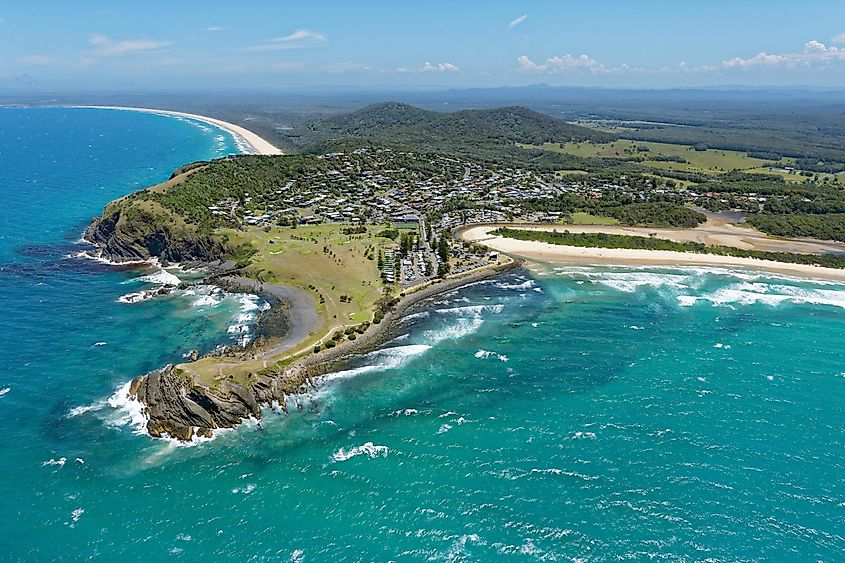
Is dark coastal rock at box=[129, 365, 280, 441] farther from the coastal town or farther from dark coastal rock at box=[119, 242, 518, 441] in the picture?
the coastal town

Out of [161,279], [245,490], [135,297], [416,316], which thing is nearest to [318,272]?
[416,316]

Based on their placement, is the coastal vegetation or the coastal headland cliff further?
the coastal vegetation

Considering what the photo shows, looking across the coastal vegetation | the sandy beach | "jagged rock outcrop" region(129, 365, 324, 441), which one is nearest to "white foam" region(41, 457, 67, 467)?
"jagged rock outcrop" region(129, 365, 324, 441)

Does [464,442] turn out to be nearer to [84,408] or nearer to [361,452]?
[361,452]

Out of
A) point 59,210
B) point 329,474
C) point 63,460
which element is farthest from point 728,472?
point 59,210

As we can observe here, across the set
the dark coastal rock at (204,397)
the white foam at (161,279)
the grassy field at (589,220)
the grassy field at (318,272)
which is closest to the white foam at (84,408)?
the dark coastal rock at (204,397)
